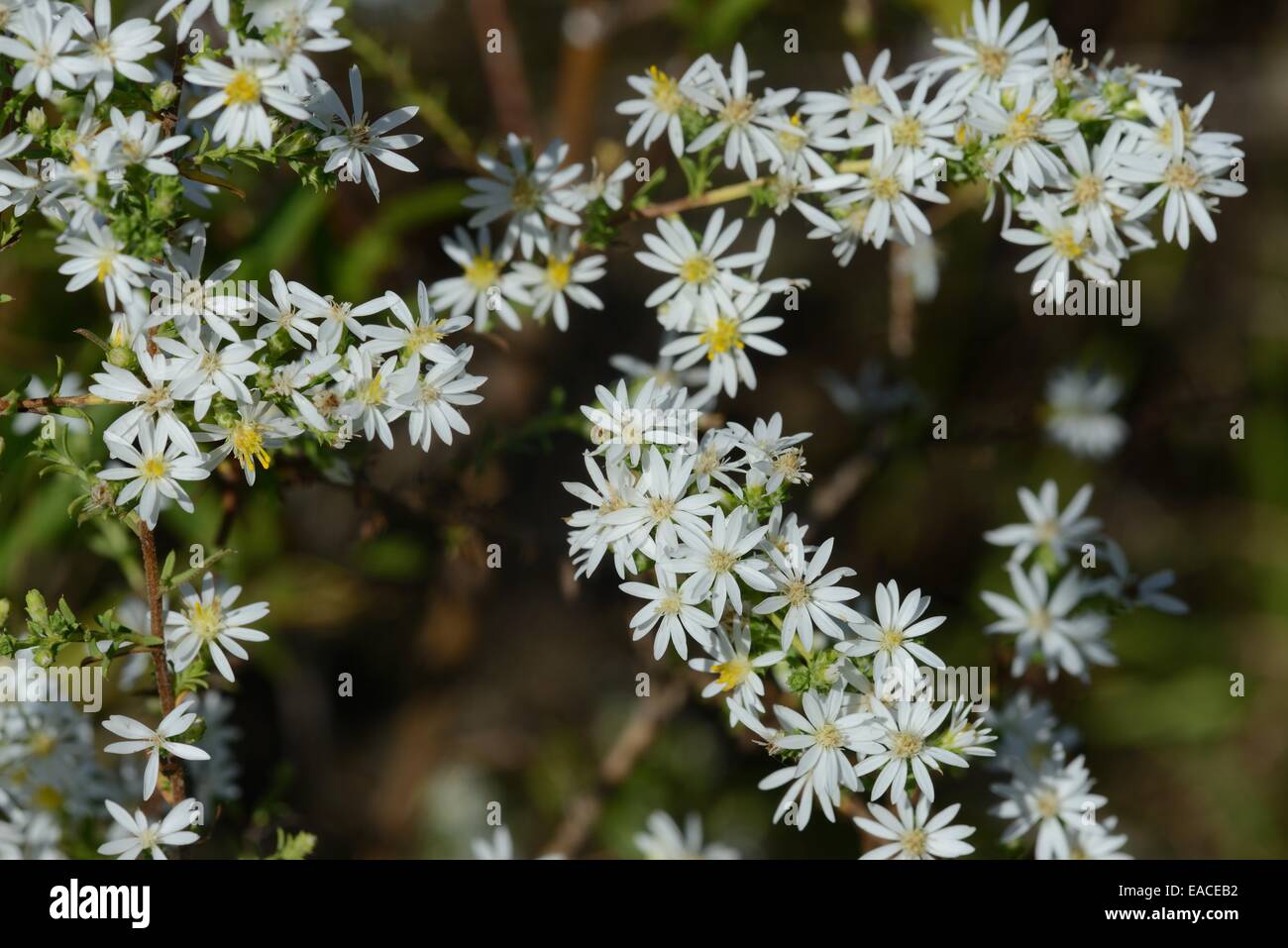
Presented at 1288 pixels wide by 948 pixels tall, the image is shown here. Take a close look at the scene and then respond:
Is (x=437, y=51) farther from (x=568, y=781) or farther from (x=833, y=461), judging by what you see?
(x=568, y=781)

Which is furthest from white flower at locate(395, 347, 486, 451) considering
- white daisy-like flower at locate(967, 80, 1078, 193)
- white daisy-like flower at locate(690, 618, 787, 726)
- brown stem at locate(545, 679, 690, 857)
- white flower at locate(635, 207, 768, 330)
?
brown stem at locate(545, 679, 690, 857)

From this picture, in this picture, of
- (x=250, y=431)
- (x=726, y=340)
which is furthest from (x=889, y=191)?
(x=250, y=431)

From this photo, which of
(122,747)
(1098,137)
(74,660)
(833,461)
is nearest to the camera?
(122,747)

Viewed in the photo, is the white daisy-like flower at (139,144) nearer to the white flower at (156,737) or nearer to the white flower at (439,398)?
the white flower at (439,398)

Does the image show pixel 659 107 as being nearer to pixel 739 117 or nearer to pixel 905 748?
pixel 739 117

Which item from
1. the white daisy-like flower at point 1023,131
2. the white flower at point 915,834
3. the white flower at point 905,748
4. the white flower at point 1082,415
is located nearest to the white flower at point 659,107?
the white daisy-like flower at point 1023,131
